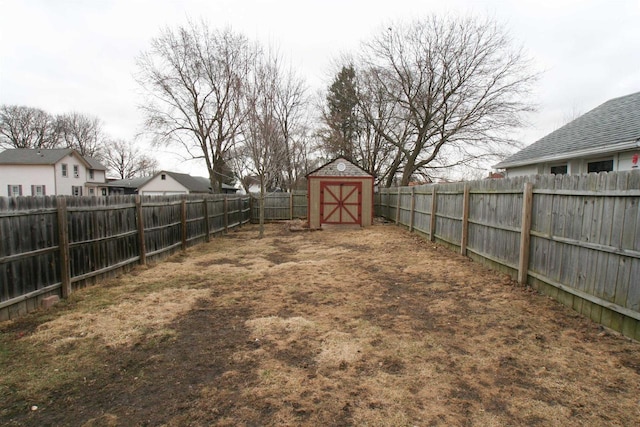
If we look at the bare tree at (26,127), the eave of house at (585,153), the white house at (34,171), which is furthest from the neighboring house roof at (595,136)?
the bare tree at (26,127)

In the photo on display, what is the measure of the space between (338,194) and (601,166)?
9.00 meters

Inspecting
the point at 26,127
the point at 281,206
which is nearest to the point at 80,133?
the point at 26,127

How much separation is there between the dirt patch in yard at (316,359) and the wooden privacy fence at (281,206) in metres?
13.0

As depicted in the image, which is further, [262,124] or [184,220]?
[262,124]

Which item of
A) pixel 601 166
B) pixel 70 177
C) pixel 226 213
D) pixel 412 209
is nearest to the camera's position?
pixel 601 166

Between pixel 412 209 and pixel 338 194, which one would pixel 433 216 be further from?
pixel 338 194

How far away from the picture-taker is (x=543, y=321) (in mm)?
3826

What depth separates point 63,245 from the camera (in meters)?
4.73

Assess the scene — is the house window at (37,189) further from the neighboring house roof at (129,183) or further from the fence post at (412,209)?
the fence post at (412,209)

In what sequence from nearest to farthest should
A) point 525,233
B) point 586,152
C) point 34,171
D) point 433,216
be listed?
1. point 525,233
2. point 586,152
3. point 433,216
4. point 34,171

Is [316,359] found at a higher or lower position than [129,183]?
lower

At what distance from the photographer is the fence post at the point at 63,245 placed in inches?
186

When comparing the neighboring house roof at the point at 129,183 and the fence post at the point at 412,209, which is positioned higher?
the neighboring house roof at the point at 129,183

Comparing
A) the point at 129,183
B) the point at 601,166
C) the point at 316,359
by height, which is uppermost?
the point at 601,166
